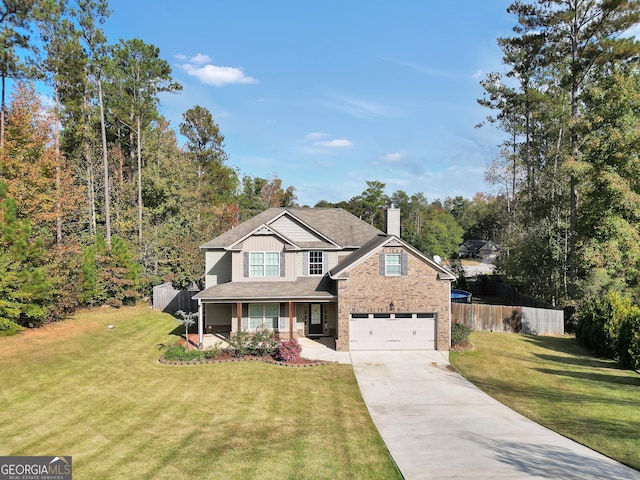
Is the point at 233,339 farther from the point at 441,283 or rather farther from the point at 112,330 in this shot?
the point at 441,283

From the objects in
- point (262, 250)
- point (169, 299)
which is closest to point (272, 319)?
point (262, 250)

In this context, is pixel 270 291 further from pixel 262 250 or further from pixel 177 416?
pixel 177 416

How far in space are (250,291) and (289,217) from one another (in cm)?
528

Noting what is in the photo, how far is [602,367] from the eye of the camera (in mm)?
17562

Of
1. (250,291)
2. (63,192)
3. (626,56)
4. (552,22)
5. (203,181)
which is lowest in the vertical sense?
(250,291)

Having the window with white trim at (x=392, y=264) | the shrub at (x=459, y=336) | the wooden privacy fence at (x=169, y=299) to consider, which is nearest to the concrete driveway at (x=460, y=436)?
the shrub at (x=459, y=336)

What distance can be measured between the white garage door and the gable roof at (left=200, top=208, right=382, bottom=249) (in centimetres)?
513

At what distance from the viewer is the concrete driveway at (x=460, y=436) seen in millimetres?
9000

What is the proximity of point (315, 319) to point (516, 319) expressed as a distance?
41.8 ft

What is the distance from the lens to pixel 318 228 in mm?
25594

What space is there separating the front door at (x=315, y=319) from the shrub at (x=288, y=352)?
12.7 feet

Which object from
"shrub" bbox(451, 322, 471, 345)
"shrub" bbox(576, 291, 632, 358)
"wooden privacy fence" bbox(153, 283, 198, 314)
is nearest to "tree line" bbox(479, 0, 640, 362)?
"shrub" bbox(576, 291, 632, 358)

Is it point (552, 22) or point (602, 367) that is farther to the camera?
point (552, 22)

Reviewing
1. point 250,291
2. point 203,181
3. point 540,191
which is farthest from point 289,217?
point 203,181
